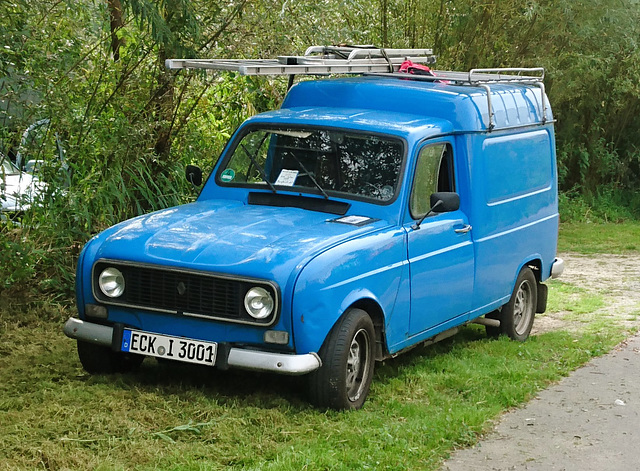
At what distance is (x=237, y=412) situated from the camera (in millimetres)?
6395

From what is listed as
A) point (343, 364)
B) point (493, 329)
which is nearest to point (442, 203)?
point (343, 364)

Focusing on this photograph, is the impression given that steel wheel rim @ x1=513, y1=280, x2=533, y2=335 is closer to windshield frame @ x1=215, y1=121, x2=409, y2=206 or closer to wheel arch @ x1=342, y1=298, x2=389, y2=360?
windshield frame @ x1=215, y1=121, x2=409, y2=206

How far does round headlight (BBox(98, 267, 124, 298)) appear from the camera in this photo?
681 centimetres

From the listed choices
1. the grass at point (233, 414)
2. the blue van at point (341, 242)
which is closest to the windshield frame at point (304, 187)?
the blue van at point (341, 242)

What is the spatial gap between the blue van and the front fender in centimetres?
1

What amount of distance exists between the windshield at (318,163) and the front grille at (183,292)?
149cm

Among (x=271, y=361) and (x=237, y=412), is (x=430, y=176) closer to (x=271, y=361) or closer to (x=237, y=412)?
(x=271, y=361)

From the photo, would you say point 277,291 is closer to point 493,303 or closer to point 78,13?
point 493,303

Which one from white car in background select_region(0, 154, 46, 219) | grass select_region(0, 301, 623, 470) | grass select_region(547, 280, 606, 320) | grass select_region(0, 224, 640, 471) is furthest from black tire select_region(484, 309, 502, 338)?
white car in background select_region(0, 154, 46, 219)

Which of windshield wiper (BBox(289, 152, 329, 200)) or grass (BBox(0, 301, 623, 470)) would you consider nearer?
grass (BBox(0, 301, 623, 470))

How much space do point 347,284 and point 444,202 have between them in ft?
4.27

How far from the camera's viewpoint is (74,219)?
994 cm

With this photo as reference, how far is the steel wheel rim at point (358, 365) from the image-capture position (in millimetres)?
6852

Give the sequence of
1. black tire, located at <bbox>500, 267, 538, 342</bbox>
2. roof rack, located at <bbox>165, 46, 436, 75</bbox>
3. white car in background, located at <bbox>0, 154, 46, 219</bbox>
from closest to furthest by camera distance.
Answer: roof rack, located at <bbox>165, 46, 436, 75</bbox>, black tire, located at <bbox>500, 267, 538, 342</bbox>, white car in background, located at <bbox>0, 154, 46, 219</bbox>
